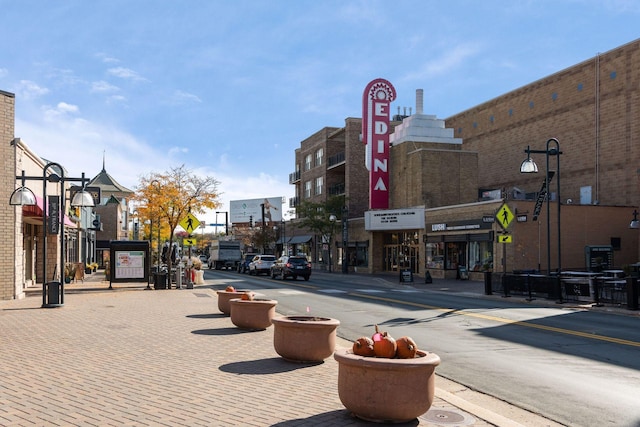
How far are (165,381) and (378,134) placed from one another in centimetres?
4135

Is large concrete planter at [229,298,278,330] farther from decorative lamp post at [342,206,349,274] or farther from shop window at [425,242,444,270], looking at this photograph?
decorative lamp post at [342,206,349,274]

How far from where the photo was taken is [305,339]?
8.88 metres

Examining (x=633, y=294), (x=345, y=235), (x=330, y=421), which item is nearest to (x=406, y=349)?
(x=330, y=421)

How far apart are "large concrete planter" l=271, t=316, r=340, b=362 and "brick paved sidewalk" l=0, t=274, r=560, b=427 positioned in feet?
0.55

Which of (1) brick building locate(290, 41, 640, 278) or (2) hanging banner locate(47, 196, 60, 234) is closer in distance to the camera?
(2) hanging banner locate(47, 196, 60, 234)

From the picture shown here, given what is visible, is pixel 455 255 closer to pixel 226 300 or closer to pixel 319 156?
pixel 226 300

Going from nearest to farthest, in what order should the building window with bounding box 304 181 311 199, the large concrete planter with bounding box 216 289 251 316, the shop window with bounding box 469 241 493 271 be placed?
the large concrete planter with bounding box 216 289 251 316 → the shop window with bounding box 469 241 493 271 → the building window with bounding box 304 181 311 199

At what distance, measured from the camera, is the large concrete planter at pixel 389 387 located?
561 cm

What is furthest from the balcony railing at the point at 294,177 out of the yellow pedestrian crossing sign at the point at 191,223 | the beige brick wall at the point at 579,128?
the yellow pedestrian crossing sign at the point at 191,223

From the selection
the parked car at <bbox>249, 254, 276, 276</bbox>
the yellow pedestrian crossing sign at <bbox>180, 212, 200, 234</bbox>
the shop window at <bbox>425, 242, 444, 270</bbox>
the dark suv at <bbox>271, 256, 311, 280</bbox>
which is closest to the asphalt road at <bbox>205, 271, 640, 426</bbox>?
the yellow pedestrian crossing sign at <bbox>180, 212, 200, 234</bbox>

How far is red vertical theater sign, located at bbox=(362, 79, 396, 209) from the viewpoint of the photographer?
47344mm

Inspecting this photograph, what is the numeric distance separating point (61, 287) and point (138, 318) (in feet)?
14.1

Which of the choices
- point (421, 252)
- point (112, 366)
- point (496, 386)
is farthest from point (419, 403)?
point (421, 252)

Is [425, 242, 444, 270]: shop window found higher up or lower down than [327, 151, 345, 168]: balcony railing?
lower down
